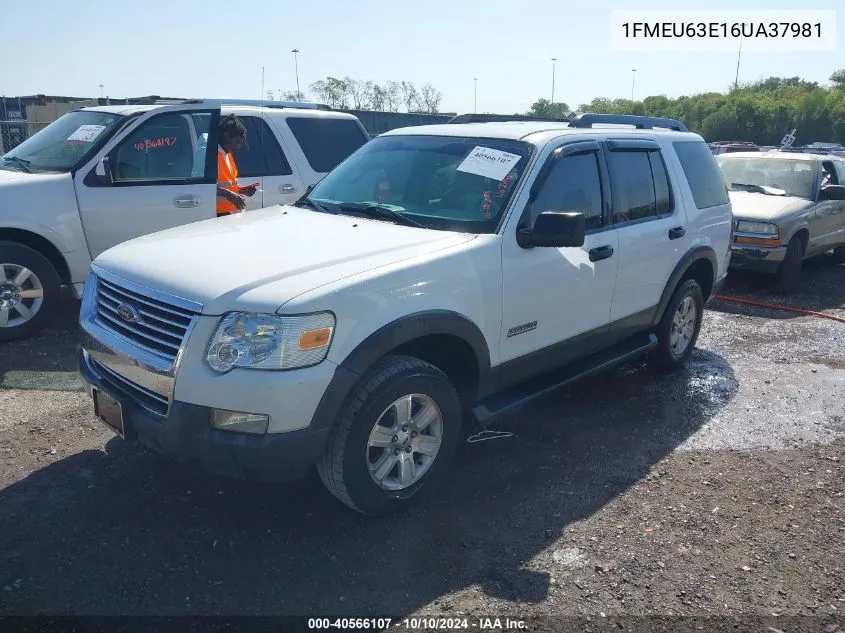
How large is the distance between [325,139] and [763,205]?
5.85 m

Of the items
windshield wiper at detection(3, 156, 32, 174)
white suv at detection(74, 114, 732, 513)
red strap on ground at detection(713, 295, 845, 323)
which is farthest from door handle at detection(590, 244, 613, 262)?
windshield wiper at detection(3, 156, 32, 174)

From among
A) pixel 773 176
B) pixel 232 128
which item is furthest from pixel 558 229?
pixel 773 176

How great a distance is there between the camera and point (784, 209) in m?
9.10

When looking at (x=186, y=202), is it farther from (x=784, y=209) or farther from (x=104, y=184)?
(x=784, y=209)

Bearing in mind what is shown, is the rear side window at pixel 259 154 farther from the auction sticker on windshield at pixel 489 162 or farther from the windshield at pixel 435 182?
the auction sticker on windshield at pixel 489 162

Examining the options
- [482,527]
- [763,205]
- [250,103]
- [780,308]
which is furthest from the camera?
[763,205]

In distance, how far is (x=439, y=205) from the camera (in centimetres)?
405

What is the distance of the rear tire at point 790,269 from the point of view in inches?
353

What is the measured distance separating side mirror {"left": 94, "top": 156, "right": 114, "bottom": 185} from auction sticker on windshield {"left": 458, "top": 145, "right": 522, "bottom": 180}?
3.42 metres

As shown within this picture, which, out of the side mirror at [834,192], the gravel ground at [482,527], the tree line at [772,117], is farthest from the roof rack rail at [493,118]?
the tree line at [772,117]

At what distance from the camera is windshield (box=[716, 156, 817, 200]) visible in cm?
980

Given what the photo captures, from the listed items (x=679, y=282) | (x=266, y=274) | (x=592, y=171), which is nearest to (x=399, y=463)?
(x=266, y=274)

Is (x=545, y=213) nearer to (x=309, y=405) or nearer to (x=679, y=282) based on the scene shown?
(x=309, y=405)

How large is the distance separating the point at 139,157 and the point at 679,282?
4713 millimetres
